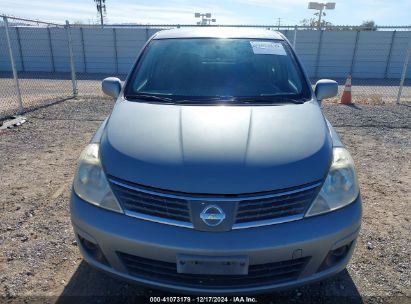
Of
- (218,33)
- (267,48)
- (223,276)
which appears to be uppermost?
(218,33)

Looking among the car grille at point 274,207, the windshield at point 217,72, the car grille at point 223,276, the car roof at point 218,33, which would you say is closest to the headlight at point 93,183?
the car grille at point 223,276

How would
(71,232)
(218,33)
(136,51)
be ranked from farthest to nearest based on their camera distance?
(136,51)
(218,33)
(71,232)

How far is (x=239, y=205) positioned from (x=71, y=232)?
1.91 meters

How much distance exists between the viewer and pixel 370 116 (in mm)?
7633

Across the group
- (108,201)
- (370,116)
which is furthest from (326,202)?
(370,116)

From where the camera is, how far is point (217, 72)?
3051 millimetres

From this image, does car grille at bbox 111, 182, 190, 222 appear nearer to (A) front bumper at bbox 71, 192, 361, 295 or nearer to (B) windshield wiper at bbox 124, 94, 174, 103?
(A) front bumper at bbox 71, 192, 361, 295

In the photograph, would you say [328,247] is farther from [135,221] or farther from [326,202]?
[135,221]

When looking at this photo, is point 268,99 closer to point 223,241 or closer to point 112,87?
point 223,241

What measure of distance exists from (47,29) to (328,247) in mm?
22257

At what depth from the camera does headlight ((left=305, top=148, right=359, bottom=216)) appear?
1915mm

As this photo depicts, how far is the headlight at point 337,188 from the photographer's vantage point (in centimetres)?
192

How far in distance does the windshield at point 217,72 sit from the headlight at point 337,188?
865mm

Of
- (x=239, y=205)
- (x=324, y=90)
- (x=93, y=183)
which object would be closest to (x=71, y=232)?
(x=93, y=183)
